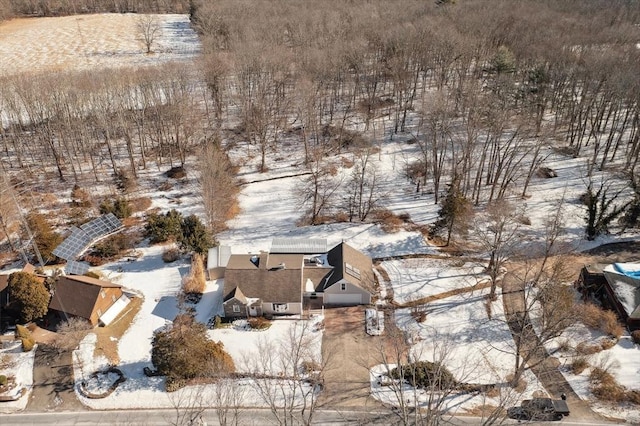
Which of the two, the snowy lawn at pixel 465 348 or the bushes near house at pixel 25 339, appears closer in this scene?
the snowy lawn at pixel 465 348

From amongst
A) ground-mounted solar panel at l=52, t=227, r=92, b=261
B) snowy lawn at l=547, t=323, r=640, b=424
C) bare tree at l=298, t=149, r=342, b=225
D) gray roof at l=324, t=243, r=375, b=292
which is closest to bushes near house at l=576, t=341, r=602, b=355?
snowy lawn at l=547, t=323, r=640, b=424

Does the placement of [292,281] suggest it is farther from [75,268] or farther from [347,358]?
[75,268]

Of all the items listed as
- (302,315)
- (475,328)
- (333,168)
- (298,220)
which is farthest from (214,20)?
(475,328)

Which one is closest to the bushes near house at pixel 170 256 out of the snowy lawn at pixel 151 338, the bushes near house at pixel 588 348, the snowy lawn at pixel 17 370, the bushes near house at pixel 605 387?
the snowy lawn at pixel 151 338

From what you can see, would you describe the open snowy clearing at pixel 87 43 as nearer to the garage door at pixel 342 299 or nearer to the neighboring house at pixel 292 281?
the neighboring house at pixel 292 281

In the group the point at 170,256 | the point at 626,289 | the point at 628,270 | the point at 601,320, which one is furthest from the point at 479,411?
the point at 170,256
